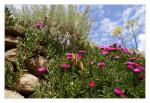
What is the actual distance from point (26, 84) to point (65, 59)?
63cm

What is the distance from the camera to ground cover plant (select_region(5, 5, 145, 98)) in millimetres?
4594

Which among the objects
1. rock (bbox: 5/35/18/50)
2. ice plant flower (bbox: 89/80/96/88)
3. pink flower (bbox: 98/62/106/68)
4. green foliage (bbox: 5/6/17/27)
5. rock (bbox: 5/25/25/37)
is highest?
green foliage (bbox: 5/6/17/27)

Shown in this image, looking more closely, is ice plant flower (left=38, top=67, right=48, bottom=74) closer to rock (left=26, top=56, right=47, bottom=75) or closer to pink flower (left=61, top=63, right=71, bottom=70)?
rock (left=26, top=56, right=47, bottom=75)

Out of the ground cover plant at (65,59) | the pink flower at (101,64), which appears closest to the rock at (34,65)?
the ground cover plant at (65,59)

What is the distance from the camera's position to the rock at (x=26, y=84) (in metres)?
4.62

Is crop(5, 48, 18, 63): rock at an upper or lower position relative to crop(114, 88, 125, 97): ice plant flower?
upper

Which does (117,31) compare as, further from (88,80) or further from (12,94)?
(12,94)

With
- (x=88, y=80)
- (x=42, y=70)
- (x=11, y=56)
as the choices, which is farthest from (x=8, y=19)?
(x=88, y=80)

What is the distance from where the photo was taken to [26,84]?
465cm

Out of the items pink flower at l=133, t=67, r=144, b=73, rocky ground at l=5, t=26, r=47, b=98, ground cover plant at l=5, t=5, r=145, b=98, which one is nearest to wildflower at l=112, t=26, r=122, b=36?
ground cover plant at l=5, t=5, r=145, b=98

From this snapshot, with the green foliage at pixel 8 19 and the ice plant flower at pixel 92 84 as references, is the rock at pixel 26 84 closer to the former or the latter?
the ice plant flower at pixel 92 84

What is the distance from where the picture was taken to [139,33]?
506cm
